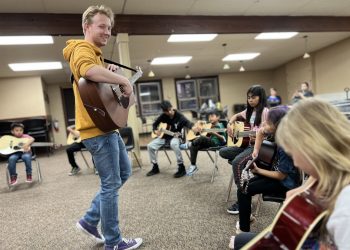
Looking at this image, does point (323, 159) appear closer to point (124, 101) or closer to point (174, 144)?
point (124, 101)

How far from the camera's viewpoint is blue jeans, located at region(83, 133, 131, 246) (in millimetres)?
1481

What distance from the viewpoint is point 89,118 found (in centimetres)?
146

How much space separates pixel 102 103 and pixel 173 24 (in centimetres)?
388

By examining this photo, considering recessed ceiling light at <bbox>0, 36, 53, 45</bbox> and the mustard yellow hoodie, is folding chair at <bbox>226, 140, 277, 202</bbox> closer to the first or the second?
the mustard yellow hoodie

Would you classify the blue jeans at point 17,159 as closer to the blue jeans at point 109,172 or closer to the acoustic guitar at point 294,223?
the blue jeans at point 109,172

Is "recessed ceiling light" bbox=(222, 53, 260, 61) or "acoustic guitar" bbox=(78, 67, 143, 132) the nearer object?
"acoustic guitar" bbox=(78, 67, 143, 132)

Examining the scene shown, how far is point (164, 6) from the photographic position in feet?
14.3

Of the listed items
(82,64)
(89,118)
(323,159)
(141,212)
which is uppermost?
(82,64)

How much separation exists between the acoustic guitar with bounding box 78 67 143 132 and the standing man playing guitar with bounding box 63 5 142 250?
0.05 meters

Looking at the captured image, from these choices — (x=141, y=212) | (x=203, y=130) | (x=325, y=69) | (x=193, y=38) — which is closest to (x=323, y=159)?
(x=141, y=212)

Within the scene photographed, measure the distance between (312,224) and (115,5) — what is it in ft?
14.1

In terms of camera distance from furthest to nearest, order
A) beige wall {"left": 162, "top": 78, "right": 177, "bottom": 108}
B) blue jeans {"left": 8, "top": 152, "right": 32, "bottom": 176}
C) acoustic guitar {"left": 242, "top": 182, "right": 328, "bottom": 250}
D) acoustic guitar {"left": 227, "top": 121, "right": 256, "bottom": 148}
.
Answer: beige wall {"left": 162, "top": 78, "right": 177, "bottom": 108}, blue jeans {"left": 8, "top": 152, "right": 32, "bottom": 176}, acoustic guitar {"left": 227, "top": 121, "right": 256, "bottom": 148}, acoustic guitar {"left": 242, "top": 182, "right": 328, "bottom": 250}

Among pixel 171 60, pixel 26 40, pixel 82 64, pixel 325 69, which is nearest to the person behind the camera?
pixel 82 64

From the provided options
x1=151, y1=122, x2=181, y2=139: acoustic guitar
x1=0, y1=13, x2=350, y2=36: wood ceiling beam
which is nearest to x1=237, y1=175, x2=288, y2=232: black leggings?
x1=151, y1=122, x2=181, y2=139: acoustic guitar
